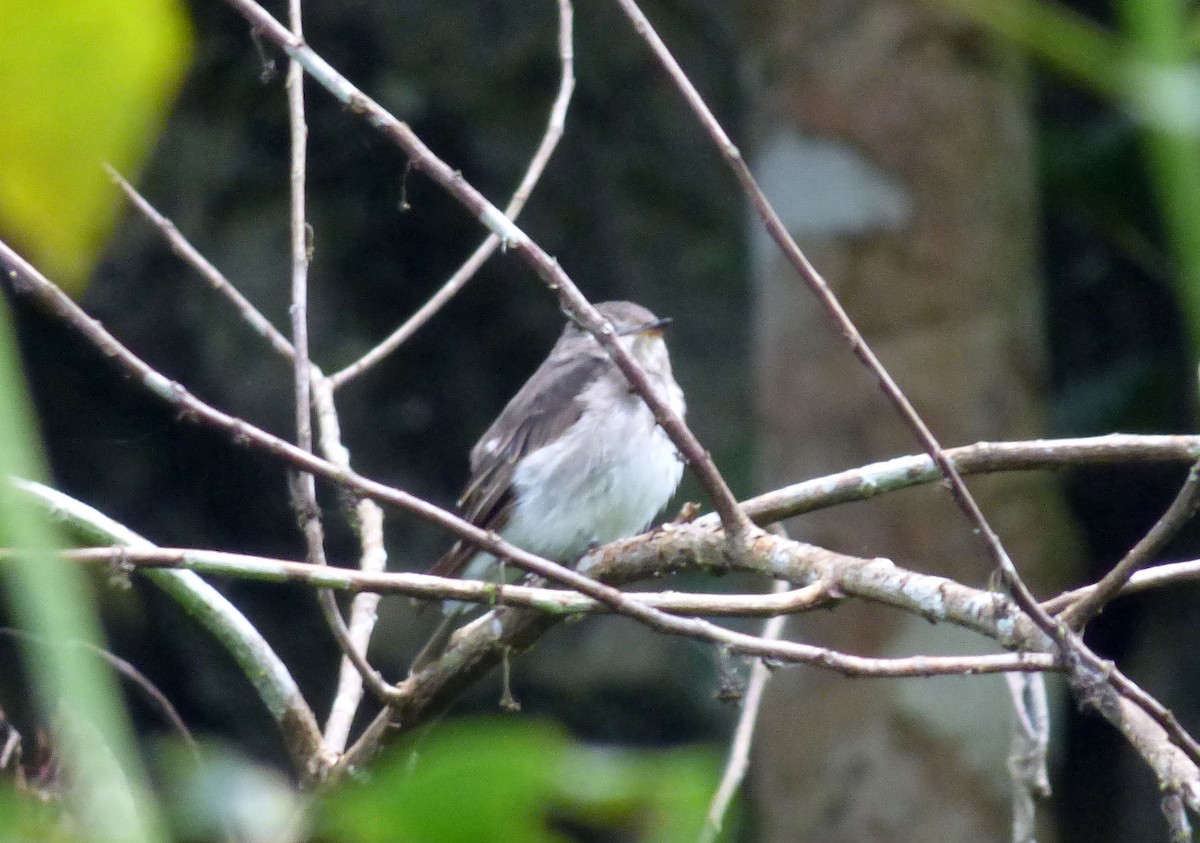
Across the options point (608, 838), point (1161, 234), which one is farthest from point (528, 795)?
point (608, 838)

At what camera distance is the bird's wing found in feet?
14.9

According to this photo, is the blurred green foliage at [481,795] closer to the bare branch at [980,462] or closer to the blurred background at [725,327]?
the bare branch at [980,462]

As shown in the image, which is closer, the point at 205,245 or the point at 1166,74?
the point at 1166,74

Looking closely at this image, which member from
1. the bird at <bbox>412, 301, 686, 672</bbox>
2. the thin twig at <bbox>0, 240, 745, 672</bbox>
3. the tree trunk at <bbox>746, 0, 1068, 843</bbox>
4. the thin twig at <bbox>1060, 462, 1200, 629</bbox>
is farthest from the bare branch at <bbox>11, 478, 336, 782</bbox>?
the tree trunk at <bbox>746, 0, 1068, 843</bbox>

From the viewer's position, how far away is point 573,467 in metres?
4.39

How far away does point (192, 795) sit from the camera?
67 centimetres

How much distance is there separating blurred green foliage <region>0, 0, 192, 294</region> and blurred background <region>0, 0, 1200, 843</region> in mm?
4541

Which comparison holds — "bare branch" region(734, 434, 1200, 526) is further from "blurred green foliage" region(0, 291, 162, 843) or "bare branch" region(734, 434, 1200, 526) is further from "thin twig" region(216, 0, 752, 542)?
"blurred green foliage" region(0, 291, 162, 843)

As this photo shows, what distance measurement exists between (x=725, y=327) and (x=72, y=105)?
7246 millimetres

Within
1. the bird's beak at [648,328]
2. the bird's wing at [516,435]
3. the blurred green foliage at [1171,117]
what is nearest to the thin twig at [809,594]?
the blurred green foliage at [1171,117]

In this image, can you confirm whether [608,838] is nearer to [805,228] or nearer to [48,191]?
[805,228]

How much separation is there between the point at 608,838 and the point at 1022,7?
6.06 m

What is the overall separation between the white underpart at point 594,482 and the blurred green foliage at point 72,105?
3.75 meters

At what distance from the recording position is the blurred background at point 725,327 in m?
4.96
